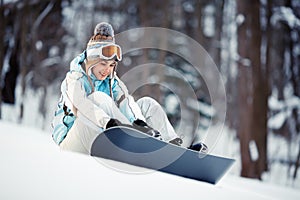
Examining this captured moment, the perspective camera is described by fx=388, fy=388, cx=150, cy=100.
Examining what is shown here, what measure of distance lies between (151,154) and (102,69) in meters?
0.30

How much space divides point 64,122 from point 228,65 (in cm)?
177

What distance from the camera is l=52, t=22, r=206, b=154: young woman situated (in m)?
1.00

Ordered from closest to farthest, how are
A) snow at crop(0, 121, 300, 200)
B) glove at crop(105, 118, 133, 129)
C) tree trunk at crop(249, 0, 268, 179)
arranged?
snow at crop(0, 121, 300, 200)
glove at crop(105, 118, 133, 129)
tree trunk at crop(249, 0, 268, 179)

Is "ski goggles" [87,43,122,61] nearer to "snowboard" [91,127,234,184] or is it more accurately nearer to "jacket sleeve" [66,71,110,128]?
"jacket sleeve" [66,71,110,128]

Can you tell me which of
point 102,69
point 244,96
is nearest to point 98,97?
point 102,69

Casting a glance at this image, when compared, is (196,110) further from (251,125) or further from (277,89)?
(277,89)

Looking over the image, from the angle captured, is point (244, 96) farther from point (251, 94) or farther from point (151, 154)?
point (151, 154)

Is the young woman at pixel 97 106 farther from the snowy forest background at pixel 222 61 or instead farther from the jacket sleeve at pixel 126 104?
the snowy forest background at pixel 222 61

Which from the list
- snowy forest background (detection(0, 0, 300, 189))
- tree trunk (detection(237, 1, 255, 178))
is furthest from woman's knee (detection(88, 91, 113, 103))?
tree trunk (detection(237, 1, 255, 178))

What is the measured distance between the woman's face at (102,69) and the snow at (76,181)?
1.06 feet

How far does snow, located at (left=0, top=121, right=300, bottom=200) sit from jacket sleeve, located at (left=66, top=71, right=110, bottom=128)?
0.15 meters

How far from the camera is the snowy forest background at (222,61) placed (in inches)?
102

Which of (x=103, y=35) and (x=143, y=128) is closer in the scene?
(x=143, y=128)

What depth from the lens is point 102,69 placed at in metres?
1.13
